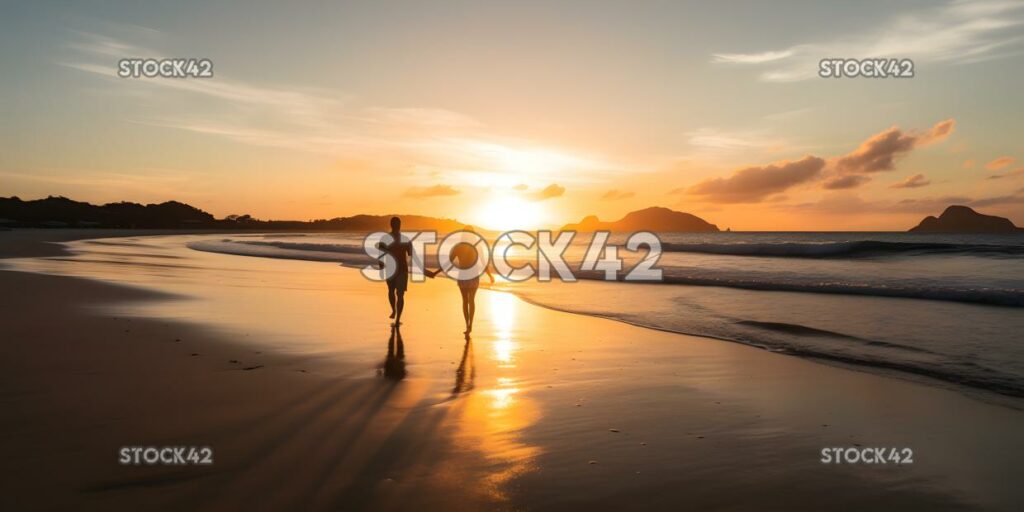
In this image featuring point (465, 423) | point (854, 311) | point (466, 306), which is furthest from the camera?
point (854, 311)

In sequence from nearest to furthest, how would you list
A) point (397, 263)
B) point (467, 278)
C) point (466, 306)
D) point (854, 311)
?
point (466, 306)
point (467, 278)
point (397, 263)
point (854, 311)

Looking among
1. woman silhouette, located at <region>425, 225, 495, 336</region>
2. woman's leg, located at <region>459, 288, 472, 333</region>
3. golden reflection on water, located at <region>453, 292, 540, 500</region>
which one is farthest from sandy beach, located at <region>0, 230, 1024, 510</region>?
woman silhouette, located at <region>425, 225, 495, 336</region>

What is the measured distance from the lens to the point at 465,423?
643cm

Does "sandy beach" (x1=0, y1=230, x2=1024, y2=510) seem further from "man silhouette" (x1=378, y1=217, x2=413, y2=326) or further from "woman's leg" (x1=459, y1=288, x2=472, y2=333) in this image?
"man silhouette" (x1=378, y1=217, x2=413, y2=326)

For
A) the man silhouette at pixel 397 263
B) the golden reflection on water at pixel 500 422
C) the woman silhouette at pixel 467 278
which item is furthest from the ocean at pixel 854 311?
the golden reflection on water at pixel 500 422

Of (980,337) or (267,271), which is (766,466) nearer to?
(980,337)

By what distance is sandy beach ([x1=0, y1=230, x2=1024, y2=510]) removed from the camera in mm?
4664

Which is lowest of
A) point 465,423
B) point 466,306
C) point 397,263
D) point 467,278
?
point 465,423

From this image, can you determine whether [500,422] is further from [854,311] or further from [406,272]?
[854,311]

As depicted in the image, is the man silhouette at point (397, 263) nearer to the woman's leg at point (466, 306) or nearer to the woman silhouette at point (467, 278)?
the woman silhouette at point (467, 278)

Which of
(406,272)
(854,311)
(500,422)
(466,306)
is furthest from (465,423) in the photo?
(854,311)

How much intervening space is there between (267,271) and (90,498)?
2468 centimetres

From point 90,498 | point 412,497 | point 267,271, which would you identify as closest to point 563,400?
point 412,497

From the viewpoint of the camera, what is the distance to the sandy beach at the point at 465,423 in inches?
184
